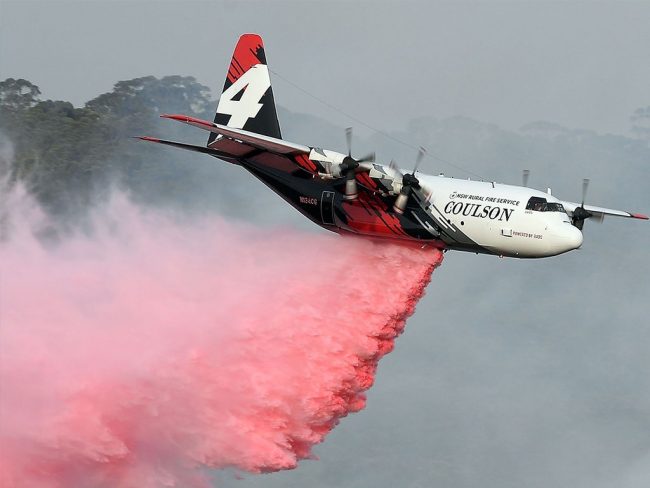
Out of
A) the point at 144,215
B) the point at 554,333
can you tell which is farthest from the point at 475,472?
the point at 144,215

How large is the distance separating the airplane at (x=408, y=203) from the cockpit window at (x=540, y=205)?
2 cm

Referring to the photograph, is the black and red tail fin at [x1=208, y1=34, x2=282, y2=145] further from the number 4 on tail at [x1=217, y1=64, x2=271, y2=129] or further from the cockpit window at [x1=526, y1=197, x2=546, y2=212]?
the cockpit window at [x1=526, y1=197, x2=546, y2=212]

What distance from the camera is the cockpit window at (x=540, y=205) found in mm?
30953

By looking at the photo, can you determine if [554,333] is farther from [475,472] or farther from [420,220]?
[420,220]

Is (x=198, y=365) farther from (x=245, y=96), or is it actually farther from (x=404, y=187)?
(x=245, y=96)

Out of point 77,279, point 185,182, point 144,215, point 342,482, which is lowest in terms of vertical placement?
point 342,482

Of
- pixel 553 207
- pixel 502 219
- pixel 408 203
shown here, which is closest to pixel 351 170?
pixel 408 203

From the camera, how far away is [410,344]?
78750 mm

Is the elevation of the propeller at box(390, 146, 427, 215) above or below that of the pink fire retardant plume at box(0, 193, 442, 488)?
above

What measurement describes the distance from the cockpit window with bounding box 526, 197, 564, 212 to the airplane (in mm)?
23

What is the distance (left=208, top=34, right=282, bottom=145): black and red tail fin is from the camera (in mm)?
37469

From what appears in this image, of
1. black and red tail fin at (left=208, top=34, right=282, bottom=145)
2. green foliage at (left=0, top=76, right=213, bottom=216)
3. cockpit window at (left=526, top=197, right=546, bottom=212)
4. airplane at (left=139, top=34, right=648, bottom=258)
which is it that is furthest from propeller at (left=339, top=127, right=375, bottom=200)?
green foliage at (left=0, top=76, right=213, bottom=216)

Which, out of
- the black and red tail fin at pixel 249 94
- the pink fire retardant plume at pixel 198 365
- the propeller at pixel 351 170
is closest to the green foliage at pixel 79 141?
the black and red tail fin at pixel 249 94

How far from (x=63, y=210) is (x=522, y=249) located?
33.9 meters
